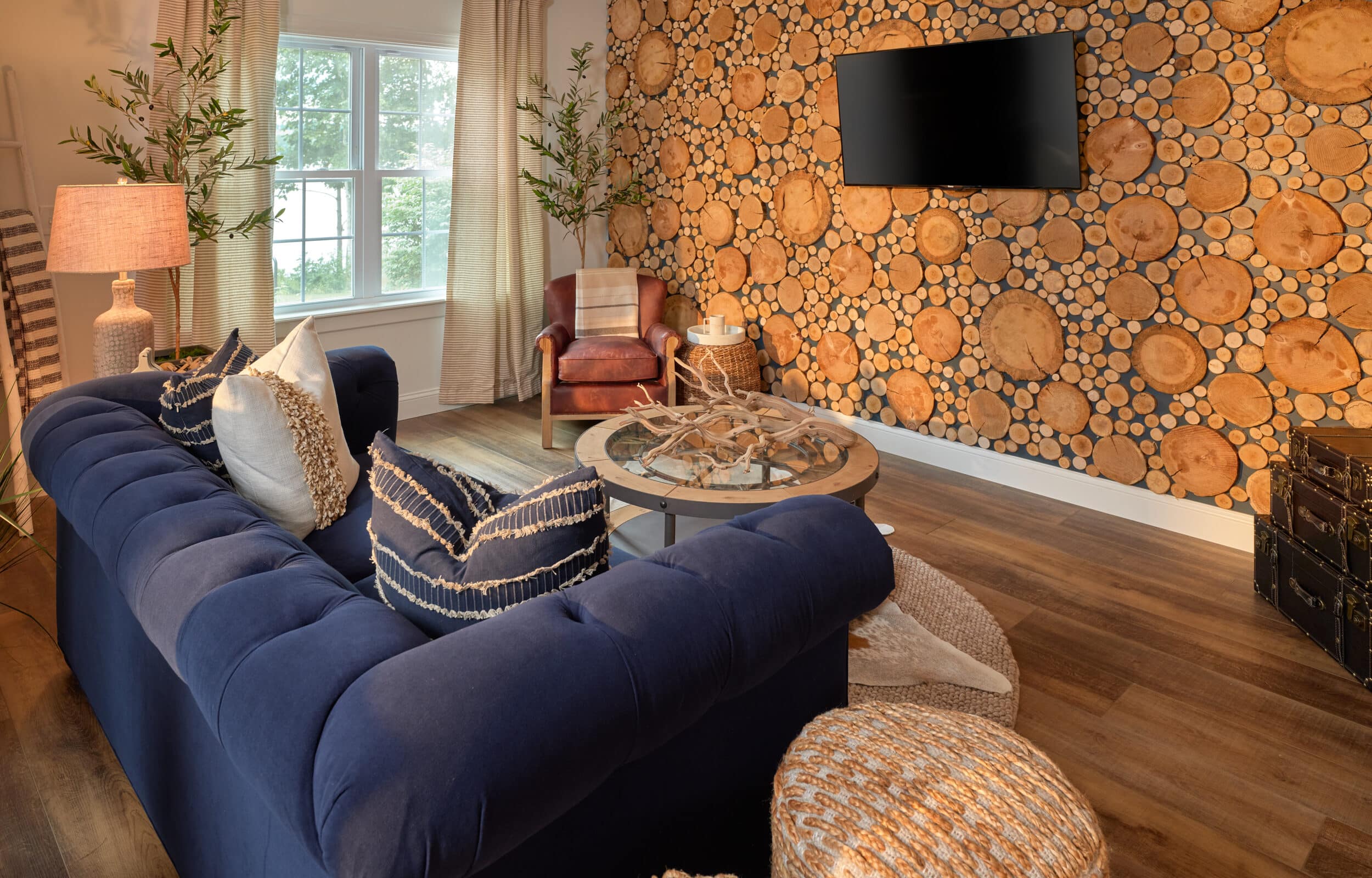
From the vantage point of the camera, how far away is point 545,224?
561cm

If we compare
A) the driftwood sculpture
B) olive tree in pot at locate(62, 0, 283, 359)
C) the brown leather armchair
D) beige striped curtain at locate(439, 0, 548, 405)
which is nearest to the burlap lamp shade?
olive tree in pot at locate(62, 0, 283, 359)

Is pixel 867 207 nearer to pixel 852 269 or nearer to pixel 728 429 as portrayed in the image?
pixel 852 269

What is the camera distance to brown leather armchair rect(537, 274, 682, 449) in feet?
15.5

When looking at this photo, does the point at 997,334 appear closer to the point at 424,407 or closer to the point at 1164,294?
the point at 1164,294

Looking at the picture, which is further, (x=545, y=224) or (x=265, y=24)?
(x=545, y=224)

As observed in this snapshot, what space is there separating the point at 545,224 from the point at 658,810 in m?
4.60

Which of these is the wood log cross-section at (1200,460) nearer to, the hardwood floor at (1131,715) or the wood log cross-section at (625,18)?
the hardwood floor at (1131,715)

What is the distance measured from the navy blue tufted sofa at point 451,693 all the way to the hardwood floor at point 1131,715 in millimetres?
233

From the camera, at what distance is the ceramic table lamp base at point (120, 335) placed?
10.9 ft

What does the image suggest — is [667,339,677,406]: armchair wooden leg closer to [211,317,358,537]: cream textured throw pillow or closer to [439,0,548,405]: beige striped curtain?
[439,0,548,405]: beige striped curtain

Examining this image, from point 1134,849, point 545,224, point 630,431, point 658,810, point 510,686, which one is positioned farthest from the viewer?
point 545,224

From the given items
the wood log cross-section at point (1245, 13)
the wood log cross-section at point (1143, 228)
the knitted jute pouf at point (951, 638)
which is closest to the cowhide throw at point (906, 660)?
the knitted jute pouf at point (951, 638)

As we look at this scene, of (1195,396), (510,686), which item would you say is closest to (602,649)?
(510,686)

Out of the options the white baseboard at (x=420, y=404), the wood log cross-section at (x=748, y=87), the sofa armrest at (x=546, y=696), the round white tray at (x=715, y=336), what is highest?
the wood log cross-section at (x=748, y=87)
